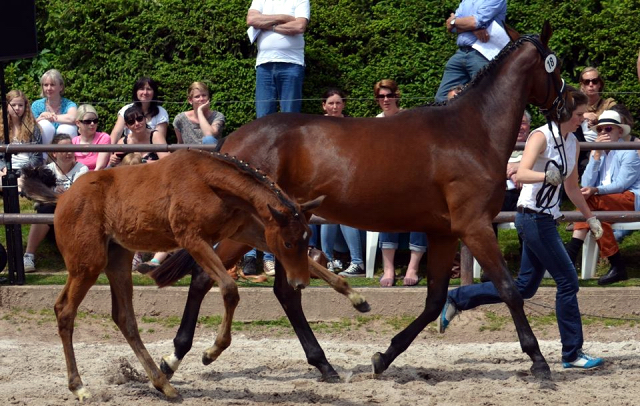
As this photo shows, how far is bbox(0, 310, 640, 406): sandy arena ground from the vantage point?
6.68 m

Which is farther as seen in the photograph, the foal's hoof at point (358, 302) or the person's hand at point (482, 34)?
the person's hand at point (482, 34)

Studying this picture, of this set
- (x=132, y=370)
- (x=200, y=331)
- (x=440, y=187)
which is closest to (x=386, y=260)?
(x=200, y=331)

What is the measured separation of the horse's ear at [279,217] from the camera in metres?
6.04

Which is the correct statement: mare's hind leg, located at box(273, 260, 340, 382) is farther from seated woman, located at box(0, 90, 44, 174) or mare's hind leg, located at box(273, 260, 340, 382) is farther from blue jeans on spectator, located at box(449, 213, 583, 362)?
seated woman, located at box(0, 90, 44, 174)

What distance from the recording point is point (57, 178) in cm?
988

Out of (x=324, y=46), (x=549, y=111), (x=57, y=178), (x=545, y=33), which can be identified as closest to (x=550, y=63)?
(x=545, y=33)

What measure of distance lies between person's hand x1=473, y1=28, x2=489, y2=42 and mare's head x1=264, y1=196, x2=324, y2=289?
4.57m

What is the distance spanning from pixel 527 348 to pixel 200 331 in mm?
2944

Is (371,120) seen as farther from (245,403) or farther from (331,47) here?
(331,47)

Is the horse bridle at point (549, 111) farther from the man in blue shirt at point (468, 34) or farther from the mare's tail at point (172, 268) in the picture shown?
the man in blue shirt at point (468, 34)

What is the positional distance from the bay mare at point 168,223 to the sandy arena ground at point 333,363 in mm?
402

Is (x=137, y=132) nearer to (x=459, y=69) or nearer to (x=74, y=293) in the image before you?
(x=459, y=69)

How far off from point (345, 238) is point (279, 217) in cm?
374

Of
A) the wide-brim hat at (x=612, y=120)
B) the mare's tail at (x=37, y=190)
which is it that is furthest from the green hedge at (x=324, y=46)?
the mare's tail at (x=37, y=190)
